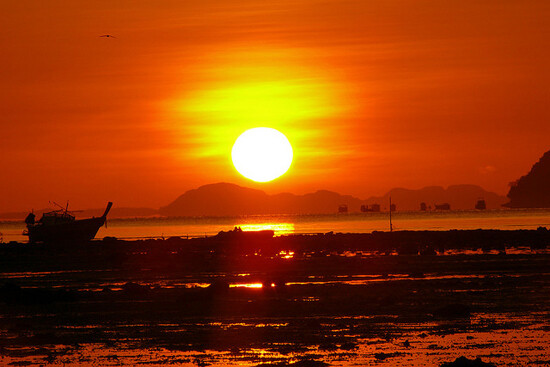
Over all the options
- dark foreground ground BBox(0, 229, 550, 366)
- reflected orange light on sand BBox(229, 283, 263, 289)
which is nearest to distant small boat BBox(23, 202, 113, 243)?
dark foreground ground BBox(0, 229, 550, 366)

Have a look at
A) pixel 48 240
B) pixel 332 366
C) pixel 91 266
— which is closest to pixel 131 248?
pixel 48 240

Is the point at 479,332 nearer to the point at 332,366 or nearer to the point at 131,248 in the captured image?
the point at 332,366

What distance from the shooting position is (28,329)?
28625 millimetres

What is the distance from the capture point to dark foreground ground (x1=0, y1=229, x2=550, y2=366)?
22.9 metres

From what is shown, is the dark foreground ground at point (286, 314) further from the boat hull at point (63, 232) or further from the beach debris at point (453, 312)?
the boat hull at point (63, 232)

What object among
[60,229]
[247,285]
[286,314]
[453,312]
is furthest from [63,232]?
[453,312]

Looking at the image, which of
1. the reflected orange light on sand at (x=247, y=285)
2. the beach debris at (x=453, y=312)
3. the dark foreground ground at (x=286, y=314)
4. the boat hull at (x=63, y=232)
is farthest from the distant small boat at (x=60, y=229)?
the beach debris at (x=453, y=312)

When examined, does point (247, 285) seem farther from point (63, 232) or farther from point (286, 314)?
point (63, 232)

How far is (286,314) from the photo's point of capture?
30797 millimetres

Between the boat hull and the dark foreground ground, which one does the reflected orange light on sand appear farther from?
the boat hull

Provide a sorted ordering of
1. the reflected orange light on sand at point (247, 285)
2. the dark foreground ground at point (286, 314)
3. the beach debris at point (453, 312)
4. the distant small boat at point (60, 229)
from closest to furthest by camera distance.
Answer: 1. the dark foreground ground at point (286, 314)
2. the beach debris at point (453, 312)
3. the reflected orange light on sand at point (247, 285)
4. the distant small boat at point (60, 229)

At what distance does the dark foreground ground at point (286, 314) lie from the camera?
22922 mm

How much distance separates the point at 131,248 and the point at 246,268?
38077 millimetres

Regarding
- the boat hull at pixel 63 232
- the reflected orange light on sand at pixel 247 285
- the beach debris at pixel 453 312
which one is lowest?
the beach debris at pixel 453 312
